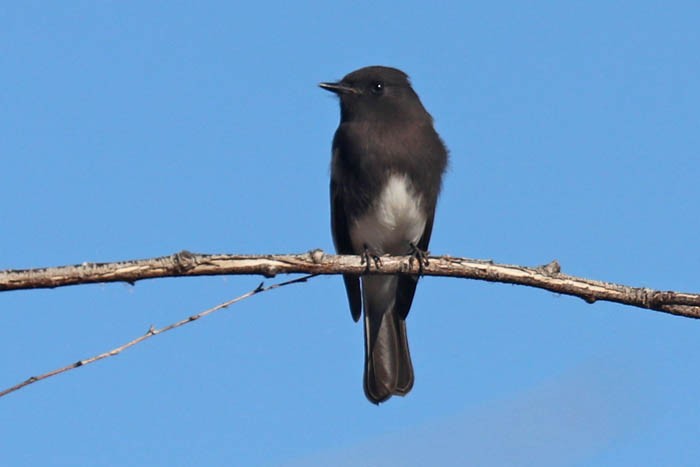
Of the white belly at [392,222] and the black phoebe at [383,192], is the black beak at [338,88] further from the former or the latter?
the white belly at [392,222]

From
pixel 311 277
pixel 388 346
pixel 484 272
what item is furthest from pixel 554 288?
pixel 388 346

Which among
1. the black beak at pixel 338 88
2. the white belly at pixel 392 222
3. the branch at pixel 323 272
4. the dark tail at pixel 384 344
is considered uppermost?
the black beak at pixel 338 88

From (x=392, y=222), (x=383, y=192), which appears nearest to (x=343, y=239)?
(x=392, y=222)

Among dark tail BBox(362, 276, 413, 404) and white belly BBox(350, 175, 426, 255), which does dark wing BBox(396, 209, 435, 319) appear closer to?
dark tail BBox(362, 276, 413, 404)

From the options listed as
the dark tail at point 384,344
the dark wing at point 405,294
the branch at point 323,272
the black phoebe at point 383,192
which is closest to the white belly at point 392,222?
the black phoebe at point 383,192

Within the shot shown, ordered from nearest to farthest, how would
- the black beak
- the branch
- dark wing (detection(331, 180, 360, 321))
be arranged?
1. the branch
2. dark wing (detection(331, 180, 360, 321))
3. the black beak

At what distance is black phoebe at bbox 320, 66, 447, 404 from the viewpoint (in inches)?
282

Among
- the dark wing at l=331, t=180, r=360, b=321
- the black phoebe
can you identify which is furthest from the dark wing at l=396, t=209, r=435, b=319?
the dark wing at l=331, t=180, r=360, b=321

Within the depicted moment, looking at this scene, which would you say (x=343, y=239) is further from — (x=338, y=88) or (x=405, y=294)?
(x=338, y=88)

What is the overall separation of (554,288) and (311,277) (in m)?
1.11

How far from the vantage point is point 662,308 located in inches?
190

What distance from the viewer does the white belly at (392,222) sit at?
281 inches

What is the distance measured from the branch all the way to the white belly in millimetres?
1602

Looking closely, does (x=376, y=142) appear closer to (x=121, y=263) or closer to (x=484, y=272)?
(x=484, y=272)
